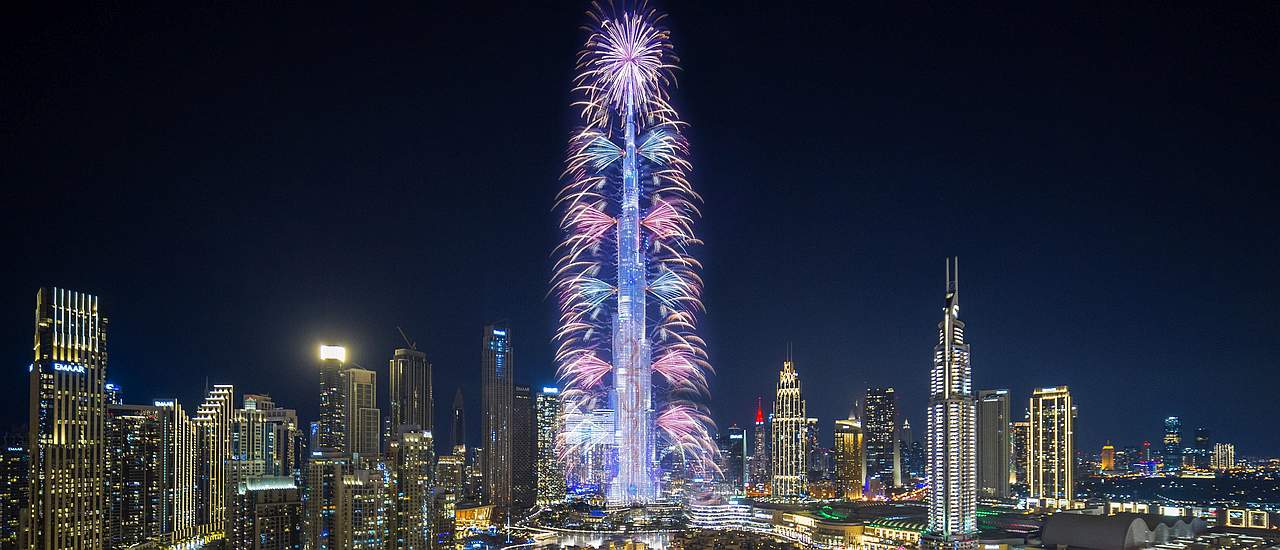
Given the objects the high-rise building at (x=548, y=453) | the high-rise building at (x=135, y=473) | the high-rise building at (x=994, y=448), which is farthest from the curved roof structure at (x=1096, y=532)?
the high-rise building at (x=135, y=473)

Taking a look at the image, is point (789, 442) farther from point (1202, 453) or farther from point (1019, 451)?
point (1202, 453)

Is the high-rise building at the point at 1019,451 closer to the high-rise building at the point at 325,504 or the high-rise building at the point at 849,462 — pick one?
the high-rise building at the point at 849,462

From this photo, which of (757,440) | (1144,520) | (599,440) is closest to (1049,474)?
(757,440)

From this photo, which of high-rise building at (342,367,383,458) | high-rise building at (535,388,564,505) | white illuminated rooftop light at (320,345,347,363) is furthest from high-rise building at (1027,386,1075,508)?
white illuminated rooftop light at (320,345,347,363)

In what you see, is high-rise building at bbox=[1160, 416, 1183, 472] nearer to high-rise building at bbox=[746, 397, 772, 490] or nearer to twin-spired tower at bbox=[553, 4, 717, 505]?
high-rise building at bbox=[746, 397, 772, 490]

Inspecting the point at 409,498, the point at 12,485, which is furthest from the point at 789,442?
the point at 12,485

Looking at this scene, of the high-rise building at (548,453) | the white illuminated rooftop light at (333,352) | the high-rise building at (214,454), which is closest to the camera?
the high-rise building at (214,454)
